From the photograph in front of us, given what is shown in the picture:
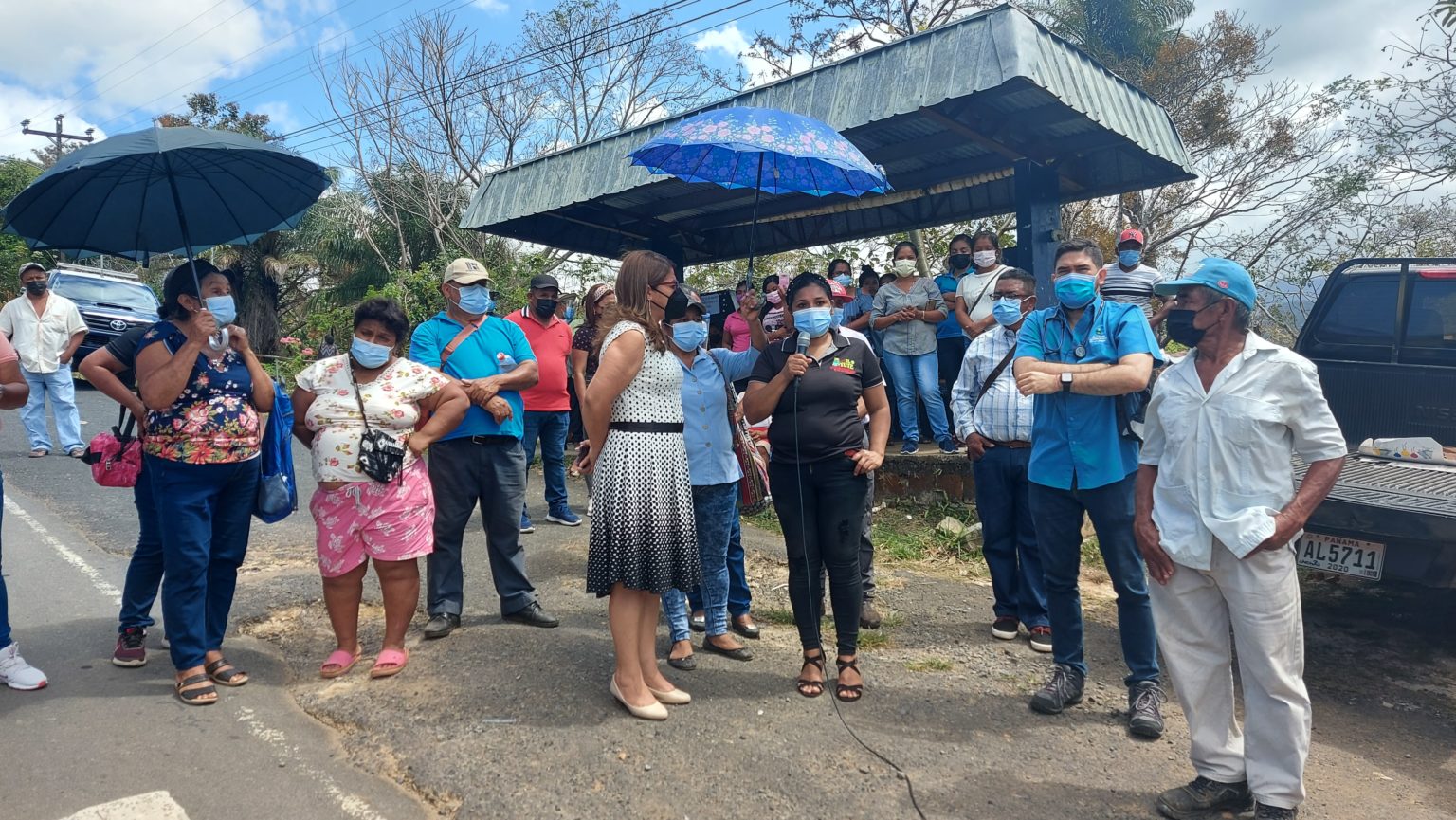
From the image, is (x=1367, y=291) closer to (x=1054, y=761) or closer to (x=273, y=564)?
(x=1054, y=761)

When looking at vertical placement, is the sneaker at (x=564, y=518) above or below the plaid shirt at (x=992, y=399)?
below

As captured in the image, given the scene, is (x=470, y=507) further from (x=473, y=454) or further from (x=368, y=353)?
(x=368, y=353)

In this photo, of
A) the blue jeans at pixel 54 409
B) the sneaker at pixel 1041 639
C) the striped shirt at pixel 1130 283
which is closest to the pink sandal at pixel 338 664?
the sneaker at pixel 1041 639

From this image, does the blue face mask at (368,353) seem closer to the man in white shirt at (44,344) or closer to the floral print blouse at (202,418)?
the floral print blouse at (202,418)

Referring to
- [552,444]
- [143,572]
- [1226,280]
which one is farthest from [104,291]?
[1226,280]

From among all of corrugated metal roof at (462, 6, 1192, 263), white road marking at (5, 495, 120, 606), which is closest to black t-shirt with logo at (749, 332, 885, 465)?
corrugated metal roof at (462, 6, 1192, 263)

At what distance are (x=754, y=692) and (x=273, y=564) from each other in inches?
147

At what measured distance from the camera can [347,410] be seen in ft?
12.2

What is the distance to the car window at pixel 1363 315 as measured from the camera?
5.21m

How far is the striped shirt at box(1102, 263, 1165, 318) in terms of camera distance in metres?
4.38

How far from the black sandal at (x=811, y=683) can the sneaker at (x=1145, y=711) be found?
1260 millimetres

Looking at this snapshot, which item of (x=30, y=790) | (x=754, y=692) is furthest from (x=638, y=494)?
(x=30, y=790)

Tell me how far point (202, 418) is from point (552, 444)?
10.5 feet

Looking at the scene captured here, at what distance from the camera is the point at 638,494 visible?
3.46m
